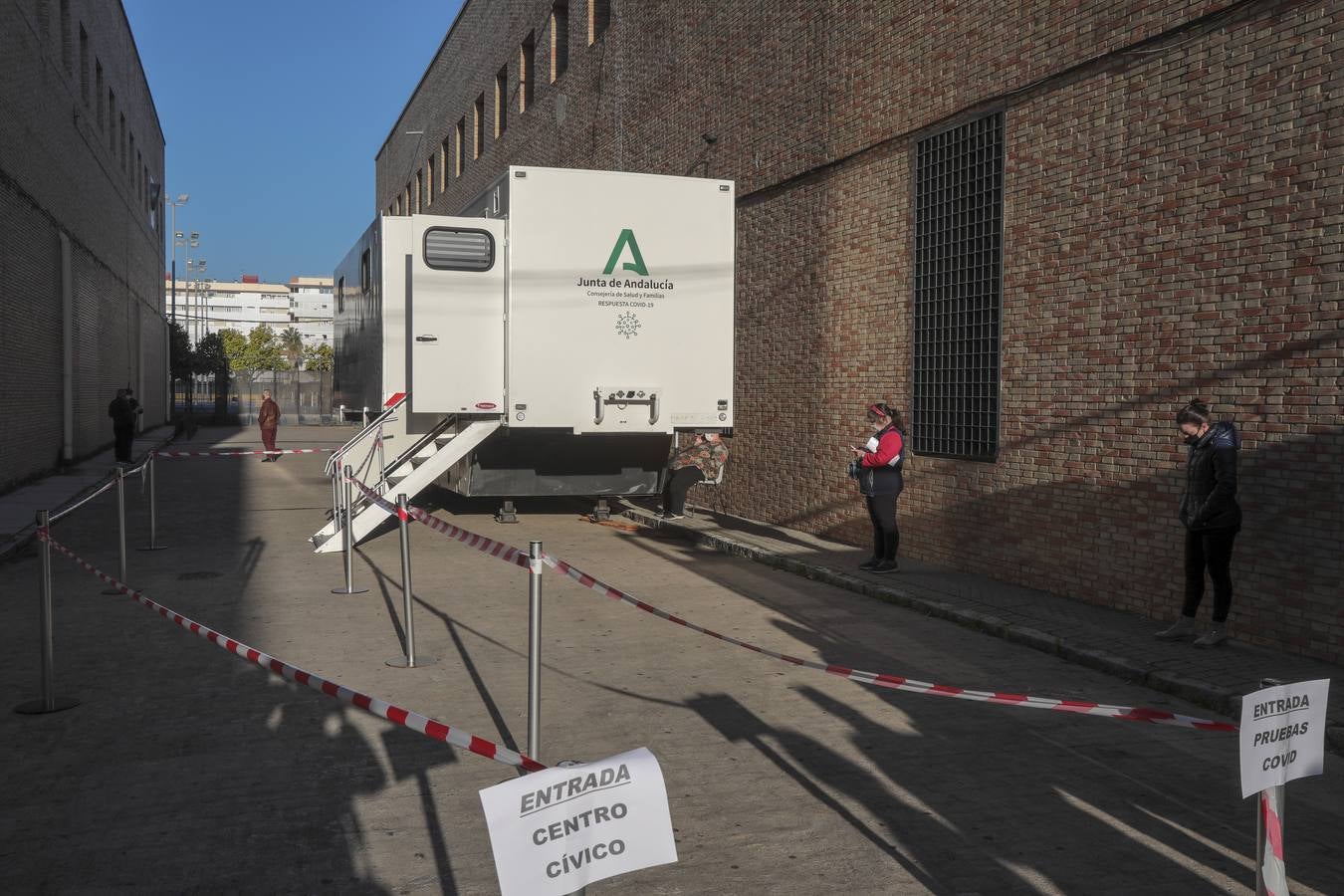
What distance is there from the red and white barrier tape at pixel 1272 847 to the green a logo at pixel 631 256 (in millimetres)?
10930

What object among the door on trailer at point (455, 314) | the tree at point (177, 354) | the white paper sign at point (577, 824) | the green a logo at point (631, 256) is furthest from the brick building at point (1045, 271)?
the tree at point (177, 354)

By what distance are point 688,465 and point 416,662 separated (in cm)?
813

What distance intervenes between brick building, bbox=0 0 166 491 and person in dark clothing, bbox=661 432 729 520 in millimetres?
11075

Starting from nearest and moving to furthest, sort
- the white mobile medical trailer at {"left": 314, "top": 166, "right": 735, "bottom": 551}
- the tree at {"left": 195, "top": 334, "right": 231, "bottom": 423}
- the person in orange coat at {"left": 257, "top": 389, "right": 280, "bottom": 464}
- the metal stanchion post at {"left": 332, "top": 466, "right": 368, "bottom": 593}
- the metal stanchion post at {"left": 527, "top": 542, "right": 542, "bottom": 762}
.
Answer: the metal stanchion post at {"left": 527, "top": 542, "right": 542, "bottom": 762}
the metal stanchion post at {"left": 332, "top": 466, "right": 368, "bottom": 593}
the white mobile medical trailer at {"left": 314, "top": 166, "right": 735, "bottom": 551}
the person in orange coat at {"left": 257, "top": 389, "right": 280, "bottom": 464}
the tree at {"left": 195, "top": 334, "right": 231, "bottom": 423}

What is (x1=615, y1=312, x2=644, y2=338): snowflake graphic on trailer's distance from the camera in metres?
13.7

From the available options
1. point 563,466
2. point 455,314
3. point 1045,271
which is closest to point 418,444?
point 563,466

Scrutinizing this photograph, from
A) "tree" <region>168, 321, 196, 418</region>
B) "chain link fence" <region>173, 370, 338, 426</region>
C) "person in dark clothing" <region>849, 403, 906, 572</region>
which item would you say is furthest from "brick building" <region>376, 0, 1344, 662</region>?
"tree" <region>168, 321, 196, 418</region>

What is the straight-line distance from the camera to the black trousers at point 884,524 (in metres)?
11.2

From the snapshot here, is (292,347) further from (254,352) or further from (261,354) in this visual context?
(261,354)

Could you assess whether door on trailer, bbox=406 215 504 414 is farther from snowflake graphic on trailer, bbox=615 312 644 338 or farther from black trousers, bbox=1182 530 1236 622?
black trousers, bbox=1182 530 1236 622

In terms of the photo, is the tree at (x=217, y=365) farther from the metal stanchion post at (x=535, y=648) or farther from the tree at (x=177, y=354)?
the metal stanchion post at (x=535, y=648)

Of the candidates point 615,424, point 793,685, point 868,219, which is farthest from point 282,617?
point 868,219

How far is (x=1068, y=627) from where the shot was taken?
8727 mm

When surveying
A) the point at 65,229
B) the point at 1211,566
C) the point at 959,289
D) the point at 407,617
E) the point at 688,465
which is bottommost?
the point at 407,617
